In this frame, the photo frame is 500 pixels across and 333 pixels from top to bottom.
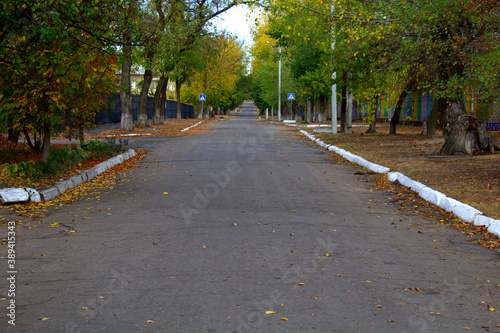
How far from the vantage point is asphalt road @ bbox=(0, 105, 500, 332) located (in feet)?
13.4

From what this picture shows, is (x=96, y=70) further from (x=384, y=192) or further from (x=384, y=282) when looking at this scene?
(x=384, y=282)

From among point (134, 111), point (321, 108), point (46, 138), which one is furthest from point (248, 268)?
point (321, 108)

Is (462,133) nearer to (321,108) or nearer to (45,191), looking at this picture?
(45,191)

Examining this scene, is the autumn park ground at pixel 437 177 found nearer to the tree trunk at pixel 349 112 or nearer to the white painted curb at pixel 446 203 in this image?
the white painted curb at pixel 446 203

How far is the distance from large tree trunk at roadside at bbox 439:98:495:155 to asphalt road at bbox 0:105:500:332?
648 centimetres

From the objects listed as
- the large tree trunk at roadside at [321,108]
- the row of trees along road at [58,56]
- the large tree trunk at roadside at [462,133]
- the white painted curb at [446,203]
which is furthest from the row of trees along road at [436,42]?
the large tree trunk at roadside at [321,108]

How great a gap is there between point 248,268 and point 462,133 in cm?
1171

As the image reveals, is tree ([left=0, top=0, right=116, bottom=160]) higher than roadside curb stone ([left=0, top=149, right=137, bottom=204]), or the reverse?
tree ([left=0, top=0, right=116, bottom=160])


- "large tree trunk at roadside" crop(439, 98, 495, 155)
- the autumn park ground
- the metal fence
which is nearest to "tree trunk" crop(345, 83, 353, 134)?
the autumn park ground

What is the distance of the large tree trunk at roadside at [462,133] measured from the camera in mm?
15211

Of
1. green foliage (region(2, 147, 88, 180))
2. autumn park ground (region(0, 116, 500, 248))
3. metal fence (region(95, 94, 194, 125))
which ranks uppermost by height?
metal fence (region(95, 94, 194, 125))

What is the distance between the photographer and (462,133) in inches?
598

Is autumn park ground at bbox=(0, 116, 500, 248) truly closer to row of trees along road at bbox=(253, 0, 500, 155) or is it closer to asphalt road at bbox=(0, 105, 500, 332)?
asphalt road at bbox=(0, 105, 500, 332)

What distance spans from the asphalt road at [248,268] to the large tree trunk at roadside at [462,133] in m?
6.48
